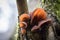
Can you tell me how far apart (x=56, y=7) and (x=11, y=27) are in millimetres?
1038

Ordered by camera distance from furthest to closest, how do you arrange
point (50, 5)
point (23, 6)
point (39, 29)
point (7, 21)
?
point (7, 21), point (50, 5), point (23, 6), point (39, 29)

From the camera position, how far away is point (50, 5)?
90 cm

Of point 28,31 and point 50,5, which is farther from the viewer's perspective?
point 50,5

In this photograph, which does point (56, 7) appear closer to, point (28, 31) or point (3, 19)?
point (28, 31)

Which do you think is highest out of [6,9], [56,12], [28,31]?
[6,9]

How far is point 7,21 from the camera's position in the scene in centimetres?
181

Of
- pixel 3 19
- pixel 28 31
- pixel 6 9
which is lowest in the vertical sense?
pixel 28 31

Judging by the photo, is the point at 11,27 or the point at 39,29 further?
the point at 11,27

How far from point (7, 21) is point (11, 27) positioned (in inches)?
3.4

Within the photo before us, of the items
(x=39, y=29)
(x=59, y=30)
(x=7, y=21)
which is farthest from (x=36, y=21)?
(x=7, y=21)

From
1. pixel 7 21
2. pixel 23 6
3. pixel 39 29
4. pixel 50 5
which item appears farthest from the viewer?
pixel 7 21

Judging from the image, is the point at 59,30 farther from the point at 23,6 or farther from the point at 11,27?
the point at 11,27

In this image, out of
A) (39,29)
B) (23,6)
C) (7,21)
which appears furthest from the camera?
(7,21)

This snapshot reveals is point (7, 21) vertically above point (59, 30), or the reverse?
point (7, 21)
